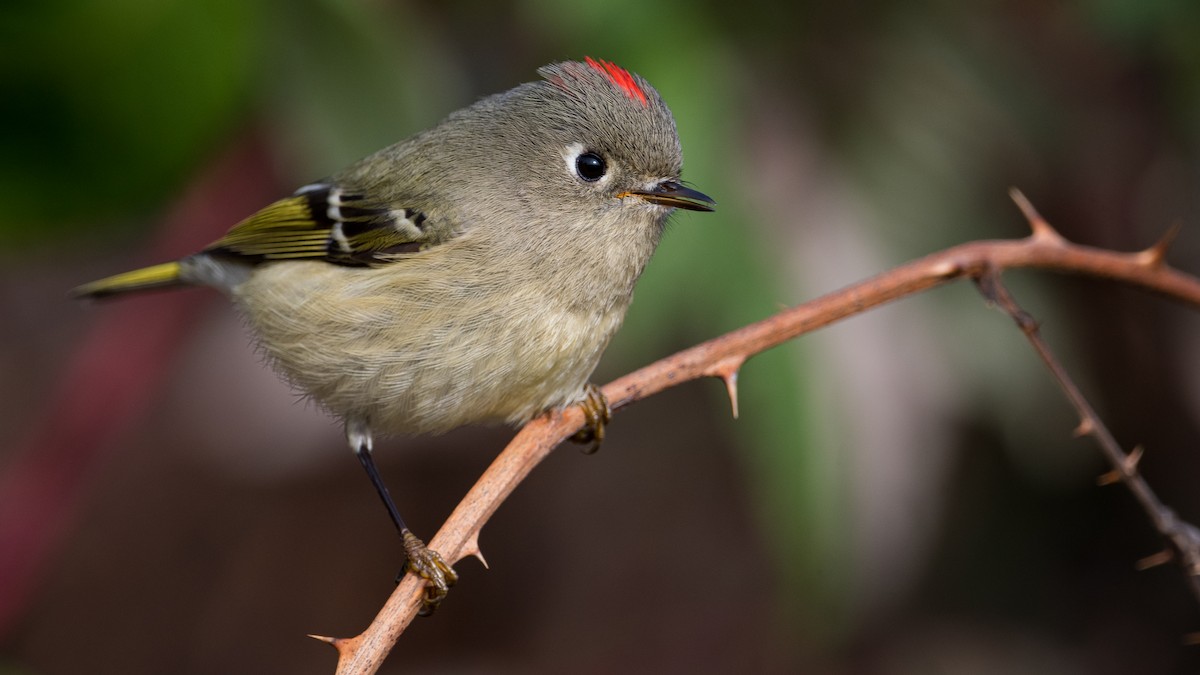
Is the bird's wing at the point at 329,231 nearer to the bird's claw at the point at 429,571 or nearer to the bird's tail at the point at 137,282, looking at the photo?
the bird's tail at the point at 137,282

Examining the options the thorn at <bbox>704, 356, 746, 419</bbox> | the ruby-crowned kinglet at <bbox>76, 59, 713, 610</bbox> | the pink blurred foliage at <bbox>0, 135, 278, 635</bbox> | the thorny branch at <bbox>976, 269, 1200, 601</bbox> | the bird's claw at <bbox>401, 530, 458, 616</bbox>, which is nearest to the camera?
the thorny branch at <bbox>976, 269, 1200, 601</bbox>

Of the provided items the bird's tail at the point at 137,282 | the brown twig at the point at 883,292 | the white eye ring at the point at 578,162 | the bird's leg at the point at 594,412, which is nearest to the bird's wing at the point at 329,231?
the bird's tail at the point at 137,282

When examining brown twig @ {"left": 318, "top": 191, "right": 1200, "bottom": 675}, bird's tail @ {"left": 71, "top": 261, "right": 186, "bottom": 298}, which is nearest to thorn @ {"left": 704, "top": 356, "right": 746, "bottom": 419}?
brown twig @ {"left": 318, "top": 191, "right": 1200, "bottom": 675}

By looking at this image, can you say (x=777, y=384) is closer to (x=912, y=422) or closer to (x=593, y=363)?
(x=912, y=422)

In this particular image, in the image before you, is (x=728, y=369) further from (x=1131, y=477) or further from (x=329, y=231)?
(x=329, y=231)

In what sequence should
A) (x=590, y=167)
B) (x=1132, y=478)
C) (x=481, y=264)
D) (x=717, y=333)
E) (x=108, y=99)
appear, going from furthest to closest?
(x=108, y=99) < (x=717, y=333) < (x=590, y=167) < (x=481, y=264) < (x=1132, y=478)

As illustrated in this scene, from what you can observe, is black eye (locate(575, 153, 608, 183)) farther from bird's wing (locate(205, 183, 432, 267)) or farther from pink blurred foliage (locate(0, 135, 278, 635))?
pink blurred foliage (locate(0, 135, 278, 635))

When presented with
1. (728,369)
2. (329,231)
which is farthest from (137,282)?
(728,369)
